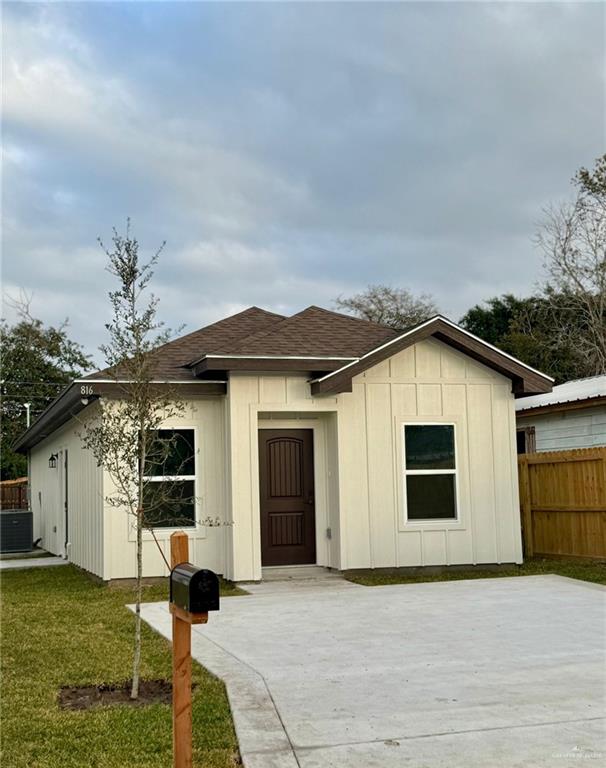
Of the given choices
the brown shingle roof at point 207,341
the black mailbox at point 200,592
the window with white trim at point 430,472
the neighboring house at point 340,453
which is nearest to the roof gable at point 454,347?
the neighboring house at point 340,453

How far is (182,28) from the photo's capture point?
11.6 m

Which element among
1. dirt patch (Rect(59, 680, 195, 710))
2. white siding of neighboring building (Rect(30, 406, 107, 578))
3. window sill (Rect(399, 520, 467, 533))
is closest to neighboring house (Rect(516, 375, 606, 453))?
window sill (Rect(399, 520, 467, 533))

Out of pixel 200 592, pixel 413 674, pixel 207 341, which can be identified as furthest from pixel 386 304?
pixel 200 592

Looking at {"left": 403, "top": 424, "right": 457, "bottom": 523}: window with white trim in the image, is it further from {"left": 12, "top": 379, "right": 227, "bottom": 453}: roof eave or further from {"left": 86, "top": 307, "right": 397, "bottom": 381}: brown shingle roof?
{"left": 12, "top": 379, "right": 227, "bottom": 453}: roof eave

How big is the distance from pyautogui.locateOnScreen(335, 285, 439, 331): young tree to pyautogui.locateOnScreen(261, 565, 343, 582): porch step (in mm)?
29975

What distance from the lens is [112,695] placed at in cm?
610

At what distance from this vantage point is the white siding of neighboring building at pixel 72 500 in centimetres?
1265

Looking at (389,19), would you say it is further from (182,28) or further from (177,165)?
(177,165)

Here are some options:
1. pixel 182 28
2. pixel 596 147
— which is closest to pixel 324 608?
pixel 182 28

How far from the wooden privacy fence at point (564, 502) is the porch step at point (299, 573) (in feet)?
13.7

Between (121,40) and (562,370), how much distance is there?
23960 millimetres

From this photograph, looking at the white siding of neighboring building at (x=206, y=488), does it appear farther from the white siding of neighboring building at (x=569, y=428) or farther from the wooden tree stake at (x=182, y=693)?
the wooden tree stake at (x=182, y=693)

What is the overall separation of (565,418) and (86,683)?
38.5 ft

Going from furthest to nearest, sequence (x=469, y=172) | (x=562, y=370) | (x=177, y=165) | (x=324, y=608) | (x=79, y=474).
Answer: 1. (x=562, y=370)
2. (x=469, y=172)
3. (x=177, y=165)
4. (x=79, y=474)
5. (x=324, y=608)
